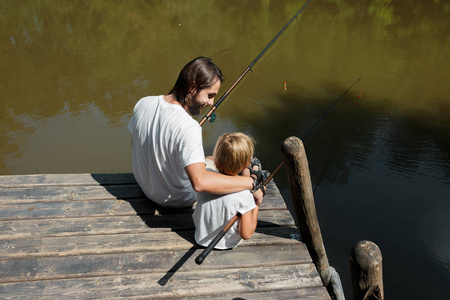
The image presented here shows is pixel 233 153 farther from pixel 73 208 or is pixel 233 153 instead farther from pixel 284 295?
pixel 73 208

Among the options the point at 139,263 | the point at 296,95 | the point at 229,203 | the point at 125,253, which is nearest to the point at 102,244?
the point at 125,253

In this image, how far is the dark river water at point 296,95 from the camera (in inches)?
151

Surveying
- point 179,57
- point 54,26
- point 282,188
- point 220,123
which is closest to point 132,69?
point 179,57

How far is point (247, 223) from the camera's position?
208 centimetres

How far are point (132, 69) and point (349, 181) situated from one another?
4144mm

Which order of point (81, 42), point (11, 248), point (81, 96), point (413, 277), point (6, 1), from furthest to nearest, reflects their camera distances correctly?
point (6, 1), point (81, 42), point (81, 96), point (413, 277), point (11, 248)

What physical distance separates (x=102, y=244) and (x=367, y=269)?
1.35 meters

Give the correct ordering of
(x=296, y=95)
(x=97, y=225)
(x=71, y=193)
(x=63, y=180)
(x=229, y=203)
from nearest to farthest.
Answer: (x=229, y=203), (x=97, y=225), (x=71, y=193), (x=63, y=180), (x=296, y=95)

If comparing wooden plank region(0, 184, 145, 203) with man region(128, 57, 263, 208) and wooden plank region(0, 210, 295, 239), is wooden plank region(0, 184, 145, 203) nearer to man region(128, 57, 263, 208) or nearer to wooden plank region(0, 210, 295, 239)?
wooden plank region(0, 210, 295, 239)

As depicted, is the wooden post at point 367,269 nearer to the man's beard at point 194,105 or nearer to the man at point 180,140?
the man at point 180,140

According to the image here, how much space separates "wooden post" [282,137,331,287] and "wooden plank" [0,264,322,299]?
10.5 inches

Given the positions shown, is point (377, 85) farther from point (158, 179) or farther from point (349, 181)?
point (158, 179)

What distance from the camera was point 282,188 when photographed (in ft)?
13.7

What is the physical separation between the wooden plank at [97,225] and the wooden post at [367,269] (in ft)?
2.49
